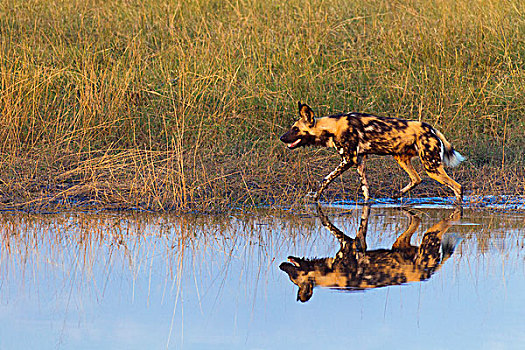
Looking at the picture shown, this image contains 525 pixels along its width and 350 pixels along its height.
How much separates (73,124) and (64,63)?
8.63 ft

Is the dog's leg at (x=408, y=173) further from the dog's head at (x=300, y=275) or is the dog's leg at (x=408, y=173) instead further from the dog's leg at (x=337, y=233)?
the dog's head at (x=300, y=275)

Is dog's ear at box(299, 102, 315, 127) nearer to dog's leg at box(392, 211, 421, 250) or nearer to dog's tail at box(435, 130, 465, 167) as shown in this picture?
dog's tail at box(435, 130, 465, 167)

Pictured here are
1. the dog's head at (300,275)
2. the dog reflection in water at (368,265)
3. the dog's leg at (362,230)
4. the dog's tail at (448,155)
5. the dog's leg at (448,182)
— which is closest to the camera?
the dog's head at (300,275)

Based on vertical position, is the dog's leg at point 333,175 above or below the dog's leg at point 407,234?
above

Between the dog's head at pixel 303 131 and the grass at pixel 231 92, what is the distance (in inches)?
16.3

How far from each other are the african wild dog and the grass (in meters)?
0.44

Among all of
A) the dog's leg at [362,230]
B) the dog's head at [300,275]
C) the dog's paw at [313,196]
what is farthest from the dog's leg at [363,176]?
the dog's head at [300,275]

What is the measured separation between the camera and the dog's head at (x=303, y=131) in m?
9.28

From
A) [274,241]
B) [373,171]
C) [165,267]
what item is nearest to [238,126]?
[373,171]

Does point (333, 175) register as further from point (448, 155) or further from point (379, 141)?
point (448, 155)

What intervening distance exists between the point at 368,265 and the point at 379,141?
327 cm

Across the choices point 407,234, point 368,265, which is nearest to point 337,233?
point 407,234

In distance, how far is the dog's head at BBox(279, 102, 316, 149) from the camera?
30.4ft

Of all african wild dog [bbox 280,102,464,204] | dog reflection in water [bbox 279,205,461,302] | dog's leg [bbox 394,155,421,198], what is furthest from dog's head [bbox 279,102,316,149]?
dog reflection in water [bbox 279,205,461,302]
